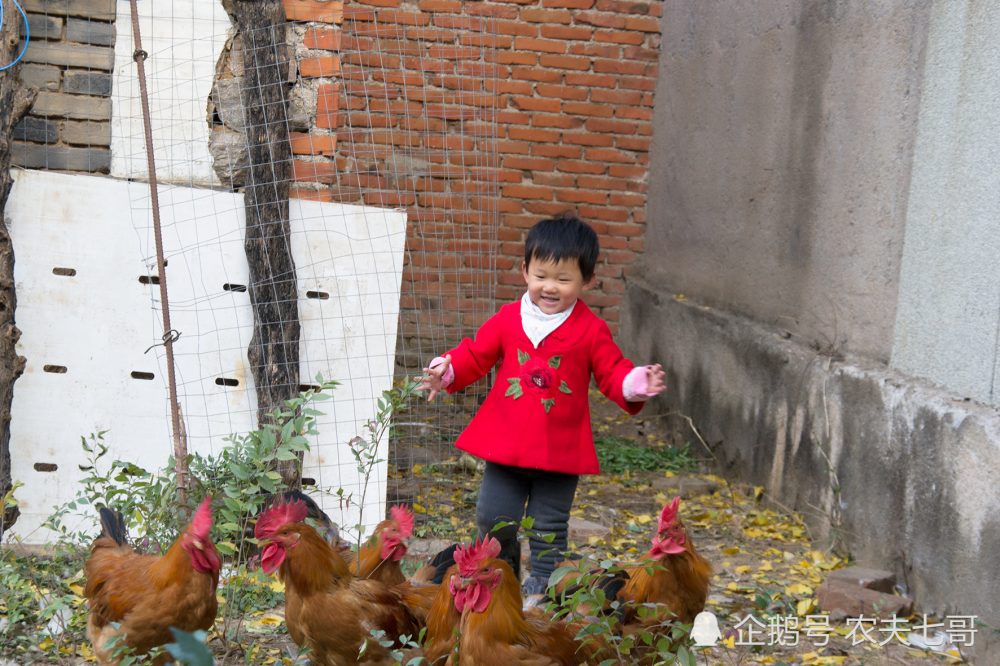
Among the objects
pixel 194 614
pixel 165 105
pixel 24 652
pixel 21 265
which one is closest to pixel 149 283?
pixel 21 265

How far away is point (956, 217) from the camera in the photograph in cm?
329

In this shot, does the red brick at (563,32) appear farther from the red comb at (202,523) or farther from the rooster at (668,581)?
the red comb at (202,523)

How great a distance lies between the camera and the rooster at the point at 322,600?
2314 millimetres

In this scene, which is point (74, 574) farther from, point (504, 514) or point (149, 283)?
point (504, 514)

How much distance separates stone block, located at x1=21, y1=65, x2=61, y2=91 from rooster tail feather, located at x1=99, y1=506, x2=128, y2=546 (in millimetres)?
2113

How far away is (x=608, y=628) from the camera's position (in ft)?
6.70

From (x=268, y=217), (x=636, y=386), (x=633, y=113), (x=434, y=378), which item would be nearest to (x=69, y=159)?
(x=268, y=217)

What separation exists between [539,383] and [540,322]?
239 millimetres

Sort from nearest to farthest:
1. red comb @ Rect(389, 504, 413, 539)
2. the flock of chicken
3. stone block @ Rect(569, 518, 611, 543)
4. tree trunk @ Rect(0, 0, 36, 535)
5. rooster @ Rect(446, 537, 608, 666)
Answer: rooster @ Rect(446, 537, 608, 666) → the flock of chicken → red comb @ Rect(389, 504, 413, 539) → tree trunk @ Rect(0, 0, 36, 535) → stone block @ Rect(569, 518, 611, 543)

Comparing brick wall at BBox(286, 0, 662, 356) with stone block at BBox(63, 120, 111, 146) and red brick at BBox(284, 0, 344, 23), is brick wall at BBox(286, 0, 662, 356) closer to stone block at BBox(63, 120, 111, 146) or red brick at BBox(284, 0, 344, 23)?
red brick at BBox(284, 0, 344, 23)

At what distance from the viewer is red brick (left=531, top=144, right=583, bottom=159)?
6547mm

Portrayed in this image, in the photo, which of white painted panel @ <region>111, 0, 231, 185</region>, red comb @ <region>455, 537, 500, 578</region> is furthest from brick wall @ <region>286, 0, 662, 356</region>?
red comb @ <region>455, 537, 500, 578</region>

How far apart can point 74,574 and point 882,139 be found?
13.6ft

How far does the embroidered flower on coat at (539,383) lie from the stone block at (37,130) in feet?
8.27
